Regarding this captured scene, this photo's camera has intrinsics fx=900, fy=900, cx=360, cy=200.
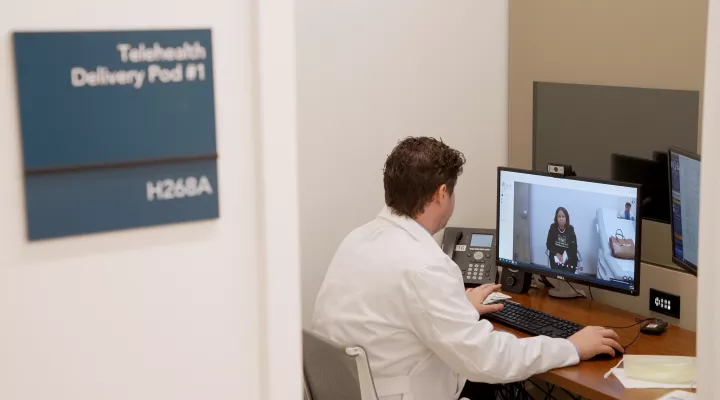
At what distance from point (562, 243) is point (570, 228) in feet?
0.22

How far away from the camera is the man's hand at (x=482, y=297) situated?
10.00 feet

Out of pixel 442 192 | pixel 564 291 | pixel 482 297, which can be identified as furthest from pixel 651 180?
pixel 442 192

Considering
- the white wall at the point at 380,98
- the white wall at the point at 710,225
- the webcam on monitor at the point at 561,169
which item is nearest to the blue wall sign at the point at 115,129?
the white wall at the point at 710,225

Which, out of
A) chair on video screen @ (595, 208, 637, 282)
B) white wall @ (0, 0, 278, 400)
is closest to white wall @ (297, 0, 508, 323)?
chair on video screen @ (595, 208, 637, 282)

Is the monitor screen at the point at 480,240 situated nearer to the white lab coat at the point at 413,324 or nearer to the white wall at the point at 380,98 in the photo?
the white wall at the point at 380,98

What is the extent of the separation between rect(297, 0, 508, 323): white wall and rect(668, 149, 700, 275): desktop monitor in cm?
102

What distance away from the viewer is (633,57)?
10.6 ft

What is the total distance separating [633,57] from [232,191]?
231 centimetres

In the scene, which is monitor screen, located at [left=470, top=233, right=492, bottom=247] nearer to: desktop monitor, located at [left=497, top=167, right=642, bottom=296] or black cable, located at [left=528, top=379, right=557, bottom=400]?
desktop monitor, located at [left=497, top=167, right=642, bottom=296]

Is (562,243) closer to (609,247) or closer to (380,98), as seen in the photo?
(609,247)

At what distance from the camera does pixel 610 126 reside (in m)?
3.38

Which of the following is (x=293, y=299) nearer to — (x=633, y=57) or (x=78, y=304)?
(x=78, y=304)

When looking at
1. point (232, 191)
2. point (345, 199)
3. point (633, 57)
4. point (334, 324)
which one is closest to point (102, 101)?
point (232, 191)

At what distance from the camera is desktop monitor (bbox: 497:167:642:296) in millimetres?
2982
